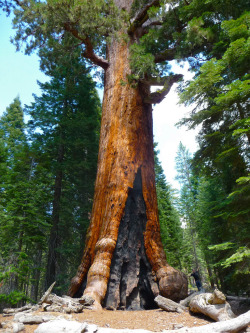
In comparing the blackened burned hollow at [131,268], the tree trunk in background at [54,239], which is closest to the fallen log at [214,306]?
the blackened burned hollow at [131,268]

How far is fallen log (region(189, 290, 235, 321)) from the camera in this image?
3.38m

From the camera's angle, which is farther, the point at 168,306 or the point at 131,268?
the point at 131,268

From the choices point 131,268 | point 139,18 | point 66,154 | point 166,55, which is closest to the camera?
point 131,268

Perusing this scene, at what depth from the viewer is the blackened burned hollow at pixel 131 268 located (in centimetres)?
482

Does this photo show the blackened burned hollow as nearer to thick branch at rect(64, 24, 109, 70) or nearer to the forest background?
the forest background

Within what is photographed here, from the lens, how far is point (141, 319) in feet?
12.3

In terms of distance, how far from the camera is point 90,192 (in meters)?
11.2

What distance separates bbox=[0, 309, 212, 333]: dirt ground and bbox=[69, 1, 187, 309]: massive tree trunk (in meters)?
0.59

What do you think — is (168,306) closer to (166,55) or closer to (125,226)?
(125,226)

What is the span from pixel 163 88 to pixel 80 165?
5695mm

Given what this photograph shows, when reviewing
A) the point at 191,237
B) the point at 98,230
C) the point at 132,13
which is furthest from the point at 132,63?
the point at 191,237

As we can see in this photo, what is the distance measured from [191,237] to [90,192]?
21.0m

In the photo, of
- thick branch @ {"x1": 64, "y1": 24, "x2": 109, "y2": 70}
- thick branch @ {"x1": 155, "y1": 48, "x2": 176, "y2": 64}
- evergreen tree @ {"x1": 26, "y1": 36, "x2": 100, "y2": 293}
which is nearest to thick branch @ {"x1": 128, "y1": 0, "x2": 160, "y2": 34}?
thick branch @ {"x1": 155, "y1": 48, "x2": 176, "y2": 64}

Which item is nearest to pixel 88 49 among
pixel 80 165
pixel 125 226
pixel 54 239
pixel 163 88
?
pixel 163 88
